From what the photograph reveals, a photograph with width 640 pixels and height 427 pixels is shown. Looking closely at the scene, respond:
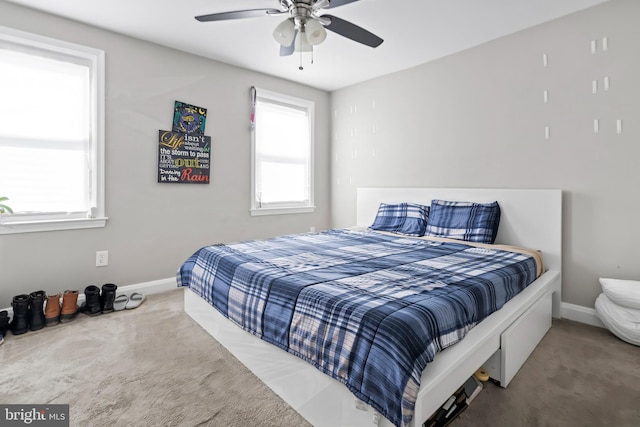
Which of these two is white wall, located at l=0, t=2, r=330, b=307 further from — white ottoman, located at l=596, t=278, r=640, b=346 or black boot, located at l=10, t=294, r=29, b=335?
white ottoman, located at l=596, t=278, r=640, b=346

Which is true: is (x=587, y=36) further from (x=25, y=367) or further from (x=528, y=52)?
(x=25, y=367)

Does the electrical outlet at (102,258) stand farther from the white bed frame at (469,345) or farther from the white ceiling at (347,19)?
the white ceiling at (347,19)

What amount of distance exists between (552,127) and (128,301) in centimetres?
380

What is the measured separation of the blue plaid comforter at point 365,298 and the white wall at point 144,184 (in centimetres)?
91

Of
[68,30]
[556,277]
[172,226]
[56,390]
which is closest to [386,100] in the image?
[556,277]

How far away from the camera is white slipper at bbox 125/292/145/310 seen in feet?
8.89

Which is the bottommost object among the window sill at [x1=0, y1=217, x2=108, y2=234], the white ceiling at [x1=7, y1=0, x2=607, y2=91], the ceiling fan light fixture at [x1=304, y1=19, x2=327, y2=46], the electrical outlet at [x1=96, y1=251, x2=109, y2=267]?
the electrical outlet at [x1=96, y1=251, x2=109, y2=267]

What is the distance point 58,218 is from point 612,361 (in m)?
3.97

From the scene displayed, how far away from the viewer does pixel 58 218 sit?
8.59 ft

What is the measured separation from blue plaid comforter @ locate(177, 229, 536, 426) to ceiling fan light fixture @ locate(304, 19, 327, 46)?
1371 mm

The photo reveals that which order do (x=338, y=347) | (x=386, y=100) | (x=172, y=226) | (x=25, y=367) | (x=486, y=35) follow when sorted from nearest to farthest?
(x=338, y=347)
(x=25, y=367)
(x=486, y=35)
(x=172, y=226)
(x=386, y=100)

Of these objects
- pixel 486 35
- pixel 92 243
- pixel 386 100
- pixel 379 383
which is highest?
pixel 486 35

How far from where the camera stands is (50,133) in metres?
2.59

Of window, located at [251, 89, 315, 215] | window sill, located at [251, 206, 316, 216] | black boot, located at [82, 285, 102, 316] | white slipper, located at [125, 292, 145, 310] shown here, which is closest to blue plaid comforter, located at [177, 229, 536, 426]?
white slipper, located at [125, 292, 145, 310]
